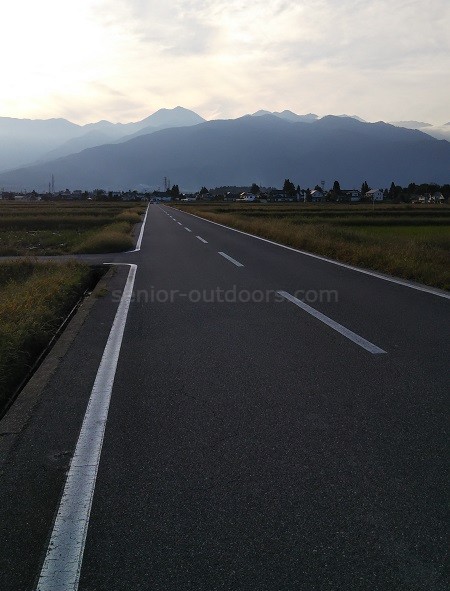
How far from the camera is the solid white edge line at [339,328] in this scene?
18.6 ft

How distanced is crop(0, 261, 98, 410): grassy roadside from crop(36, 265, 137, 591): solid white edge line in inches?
40.8

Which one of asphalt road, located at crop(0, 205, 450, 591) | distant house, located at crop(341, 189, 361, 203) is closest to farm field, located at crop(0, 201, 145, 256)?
asphalt road, located at crop(0, 205, 450, 591)

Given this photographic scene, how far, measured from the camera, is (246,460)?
3311 millimetres

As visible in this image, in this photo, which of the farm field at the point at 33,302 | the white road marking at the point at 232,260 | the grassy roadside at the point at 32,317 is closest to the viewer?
the grassy roadside at the point at 32,317

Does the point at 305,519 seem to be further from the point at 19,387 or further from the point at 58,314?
the point at 58,314

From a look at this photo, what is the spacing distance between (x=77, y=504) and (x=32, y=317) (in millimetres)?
4663

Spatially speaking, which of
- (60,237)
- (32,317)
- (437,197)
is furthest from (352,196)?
(32,317)

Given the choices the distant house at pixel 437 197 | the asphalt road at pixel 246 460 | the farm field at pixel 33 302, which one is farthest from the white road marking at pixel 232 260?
the distant house at pixel 437 197

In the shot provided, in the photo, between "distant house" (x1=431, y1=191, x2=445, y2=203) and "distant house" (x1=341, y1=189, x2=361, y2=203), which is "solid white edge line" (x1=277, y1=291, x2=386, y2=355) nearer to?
"distant house" (x1=431, y1=191, x2=445, y2=203)

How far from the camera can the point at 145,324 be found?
711 cm

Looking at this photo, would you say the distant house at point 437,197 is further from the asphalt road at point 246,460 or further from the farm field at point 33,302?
the asphalt road at point 246,460

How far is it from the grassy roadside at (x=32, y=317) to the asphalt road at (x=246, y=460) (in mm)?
467

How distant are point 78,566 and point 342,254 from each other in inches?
522

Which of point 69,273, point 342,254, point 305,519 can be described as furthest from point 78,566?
point 342,254
